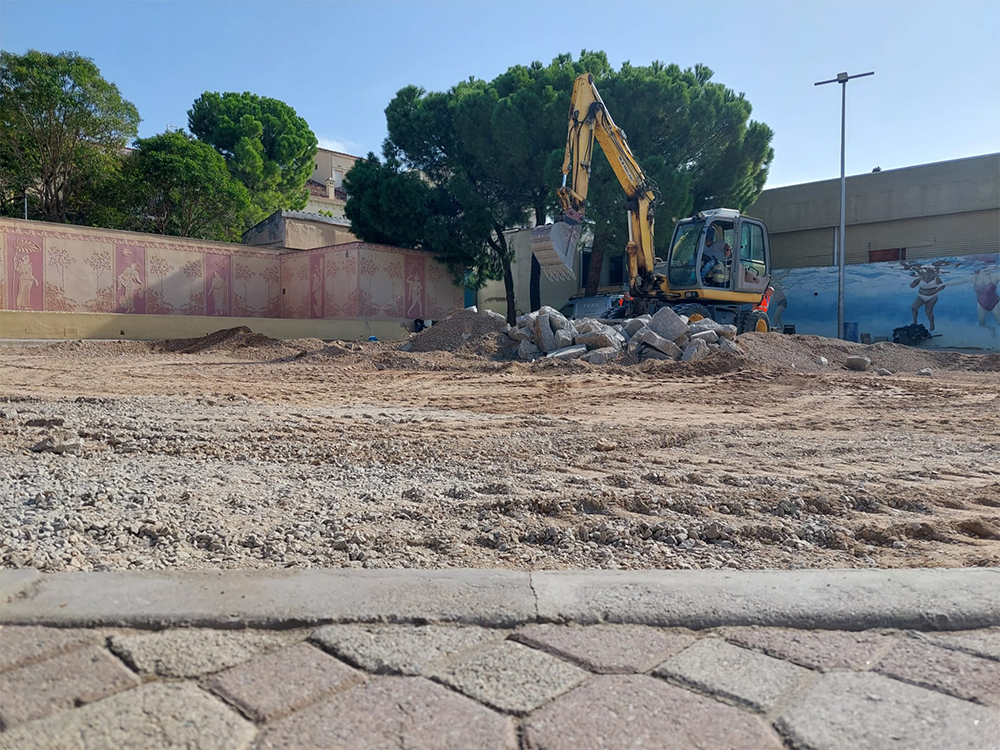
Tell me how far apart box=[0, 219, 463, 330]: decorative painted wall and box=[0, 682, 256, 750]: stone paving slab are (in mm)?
20792

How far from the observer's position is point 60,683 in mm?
1790

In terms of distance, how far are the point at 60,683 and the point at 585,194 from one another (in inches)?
586

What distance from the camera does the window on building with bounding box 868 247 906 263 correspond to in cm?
2773

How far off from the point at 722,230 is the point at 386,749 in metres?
15.9

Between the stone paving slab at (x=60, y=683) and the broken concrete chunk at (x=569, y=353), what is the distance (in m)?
10.9

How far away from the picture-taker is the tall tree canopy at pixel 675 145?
73.0 feet

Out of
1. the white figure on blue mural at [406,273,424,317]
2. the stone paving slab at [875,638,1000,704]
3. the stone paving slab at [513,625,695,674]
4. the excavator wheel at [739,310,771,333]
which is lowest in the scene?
the stone paving slab at [875,638,1000,704]

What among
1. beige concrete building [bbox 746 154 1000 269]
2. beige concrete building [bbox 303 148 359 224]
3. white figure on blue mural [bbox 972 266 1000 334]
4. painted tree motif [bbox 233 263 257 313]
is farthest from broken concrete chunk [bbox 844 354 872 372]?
beige concrete building [bbox 303 148 359 224]

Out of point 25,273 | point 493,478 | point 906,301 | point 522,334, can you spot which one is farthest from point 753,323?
point 25,273

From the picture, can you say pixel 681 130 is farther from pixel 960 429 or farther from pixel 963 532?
pixel 963 532

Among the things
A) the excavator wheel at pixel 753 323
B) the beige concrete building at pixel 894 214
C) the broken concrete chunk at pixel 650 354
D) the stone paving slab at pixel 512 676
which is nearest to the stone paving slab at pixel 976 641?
the stone paving slab at pixel 512 676

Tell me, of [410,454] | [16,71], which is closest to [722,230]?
[410,454]

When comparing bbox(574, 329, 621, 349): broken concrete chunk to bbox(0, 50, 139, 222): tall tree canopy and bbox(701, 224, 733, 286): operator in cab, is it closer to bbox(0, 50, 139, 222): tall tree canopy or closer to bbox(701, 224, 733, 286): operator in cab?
bbox(701, 224, 733, 286): operator in cab

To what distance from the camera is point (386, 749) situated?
1.58 m
